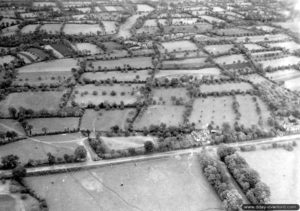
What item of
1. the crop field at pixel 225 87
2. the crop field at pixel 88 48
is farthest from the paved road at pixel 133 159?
the crop field at pixel 88 48

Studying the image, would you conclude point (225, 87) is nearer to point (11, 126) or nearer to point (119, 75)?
A: point (119, 75)

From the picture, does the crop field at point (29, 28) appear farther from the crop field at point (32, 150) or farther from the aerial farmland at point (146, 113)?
the crop field at point (32, 150)

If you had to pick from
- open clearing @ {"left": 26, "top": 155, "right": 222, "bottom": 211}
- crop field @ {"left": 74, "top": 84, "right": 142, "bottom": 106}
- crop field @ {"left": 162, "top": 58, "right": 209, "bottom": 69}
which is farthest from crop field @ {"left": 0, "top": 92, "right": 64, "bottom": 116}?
crop field @ {"left": 162, "top": 58, "right": 209, "bottom": 69}

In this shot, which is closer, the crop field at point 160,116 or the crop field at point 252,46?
the crop field at point 160,116

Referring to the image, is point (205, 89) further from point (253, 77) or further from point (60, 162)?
point (60, 162)

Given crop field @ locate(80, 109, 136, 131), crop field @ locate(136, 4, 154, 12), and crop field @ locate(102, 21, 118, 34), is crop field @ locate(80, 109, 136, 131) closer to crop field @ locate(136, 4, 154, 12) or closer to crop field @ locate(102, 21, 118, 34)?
crop field @ locate(102, 21, 118, 34)

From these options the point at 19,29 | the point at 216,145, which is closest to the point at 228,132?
the point at 216,145
